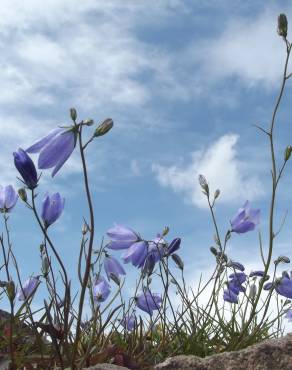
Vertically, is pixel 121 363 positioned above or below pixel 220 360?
above

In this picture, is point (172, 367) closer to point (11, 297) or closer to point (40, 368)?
point (11, 297)

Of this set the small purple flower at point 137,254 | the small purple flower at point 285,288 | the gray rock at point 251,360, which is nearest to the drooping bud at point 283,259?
the small purple flower at point 285,288

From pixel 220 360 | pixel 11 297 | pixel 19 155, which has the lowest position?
pixel 220 360

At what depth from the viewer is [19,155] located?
114 inches

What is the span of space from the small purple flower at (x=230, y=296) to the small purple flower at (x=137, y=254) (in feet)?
3.40

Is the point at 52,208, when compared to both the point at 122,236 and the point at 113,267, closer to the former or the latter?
the point at 122,236

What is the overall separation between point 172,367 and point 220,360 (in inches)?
8.5

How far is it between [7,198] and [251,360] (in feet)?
6.44

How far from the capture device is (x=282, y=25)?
3.78 m

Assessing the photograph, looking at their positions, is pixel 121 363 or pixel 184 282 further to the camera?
pixel 184 282

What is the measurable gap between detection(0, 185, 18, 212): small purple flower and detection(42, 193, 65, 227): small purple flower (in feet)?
2.34

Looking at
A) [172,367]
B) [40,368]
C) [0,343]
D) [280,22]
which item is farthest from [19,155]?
[0,343]

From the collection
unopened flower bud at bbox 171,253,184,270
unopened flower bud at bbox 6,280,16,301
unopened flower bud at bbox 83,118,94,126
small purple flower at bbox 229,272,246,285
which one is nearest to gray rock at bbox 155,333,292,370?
unopened flower bud at bbox 6,280,16,301

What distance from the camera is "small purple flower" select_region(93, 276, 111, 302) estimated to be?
477cm
